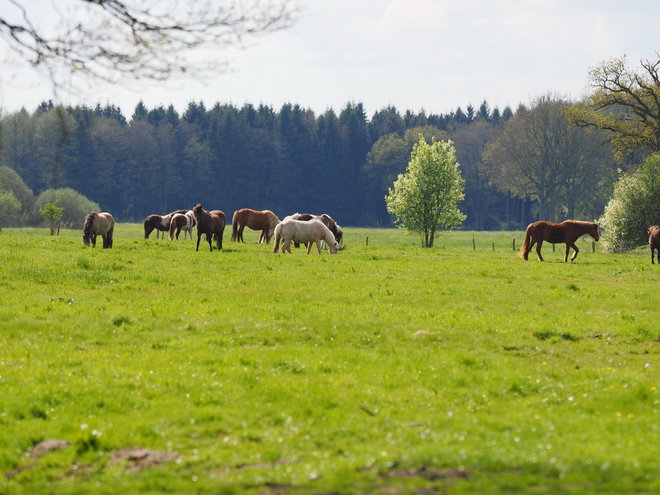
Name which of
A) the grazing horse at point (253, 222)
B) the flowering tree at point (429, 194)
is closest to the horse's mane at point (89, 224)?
the grazing horse at point (253, 222)

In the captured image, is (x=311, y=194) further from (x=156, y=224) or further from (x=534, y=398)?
(x=534, y=398)

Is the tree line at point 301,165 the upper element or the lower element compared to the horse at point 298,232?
upper

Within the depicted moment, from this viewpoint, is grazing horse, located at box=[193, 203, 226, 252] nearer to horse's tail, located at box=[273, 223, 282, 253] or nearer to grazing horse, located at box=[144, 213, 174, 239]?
horse's tail, located at box=[273, 223, 282, 253]

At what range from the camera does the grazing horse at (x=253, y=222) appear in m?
45.3

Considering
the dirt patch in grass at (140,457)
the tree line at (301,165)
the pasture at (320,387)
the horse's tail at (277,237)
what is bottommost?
the dirt patch in grass at (140,457)

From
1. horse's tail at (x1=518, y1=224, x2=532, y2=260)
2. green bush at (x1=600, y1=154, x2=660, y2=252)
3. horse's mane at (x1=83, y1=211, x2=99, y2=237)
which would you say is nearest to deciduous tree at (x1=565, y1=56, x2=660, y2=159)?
green bush at (x1=600, y1=154, x2=660, y2=252)

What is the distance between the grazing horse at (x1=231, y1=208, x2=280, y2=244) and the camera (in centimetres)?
4534

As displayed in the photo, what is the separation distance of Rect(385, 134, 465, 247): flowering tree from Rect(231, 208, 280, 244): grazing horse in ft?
54.7

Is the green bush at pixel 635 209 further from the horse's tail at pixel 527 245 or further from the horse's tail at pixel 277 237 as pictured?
the horse's tail at pixel 277 237

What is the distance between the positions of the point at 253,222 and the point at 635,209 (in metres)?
29.4

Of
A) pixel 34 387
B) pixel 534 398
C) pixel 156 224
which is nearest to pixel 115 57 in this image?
pixel 34 387

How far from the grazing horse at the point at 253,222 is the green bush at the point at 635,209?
87.8 feet

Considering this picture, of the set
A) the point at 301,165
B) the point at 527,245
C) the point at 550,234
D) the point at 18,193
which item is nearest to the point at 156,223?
the point at 18,193

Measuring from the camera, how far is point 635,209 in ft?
168
